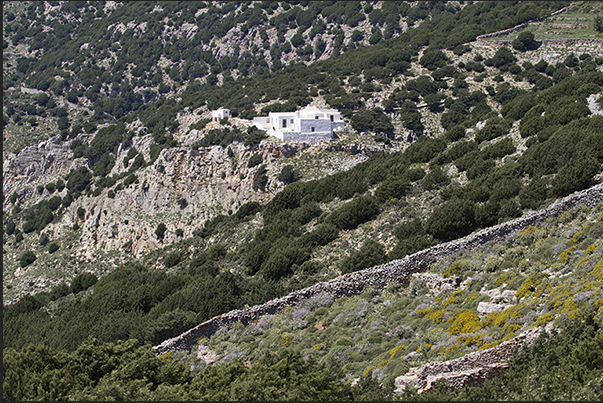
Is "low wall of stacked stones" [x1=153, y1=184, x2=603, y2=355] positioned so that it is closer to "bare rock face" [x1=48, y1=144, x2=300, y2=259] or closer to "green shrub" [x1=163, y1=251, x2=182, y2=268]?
"green shrub" [x1=163, y1=251, x2=182, y2=268]

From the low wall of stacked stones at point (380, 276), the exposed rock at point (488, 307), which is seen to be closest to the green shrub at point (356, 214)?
the low wall of stacked stones at point (380, 276)

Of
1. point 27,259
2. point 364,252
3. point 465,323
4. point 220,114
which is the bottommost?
point 27,259

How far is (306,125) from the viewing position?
160ft

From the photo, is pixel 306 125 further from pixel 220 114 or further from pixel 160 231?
pixel 160 231

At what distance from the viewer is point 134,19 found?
111125 millimetres

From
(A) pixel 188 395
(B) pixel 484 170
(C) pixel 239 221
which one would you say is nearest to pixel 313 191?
(C) pixel 239 221


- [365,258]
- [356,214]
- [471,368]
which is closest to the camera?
[471,368]

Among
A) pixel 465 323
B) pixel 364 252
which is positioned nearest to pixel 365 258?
pixel 364 252

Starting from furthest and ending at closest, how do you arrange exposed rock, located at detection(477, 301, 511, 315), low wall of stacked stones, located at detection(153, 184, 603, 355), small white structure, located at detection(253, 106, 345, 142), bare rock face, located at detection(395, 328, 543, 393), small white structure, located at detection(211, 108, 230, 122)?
small white structure, located at detection(211, 108, 230, 122) < small white structure, located at detection(253, 106, 345, 142) < low wall of stacked stones, located at detection(153, 184, 603, 355) < exposed rock, located at detection(477, 301, 511, 315) < bare rock face, located at detection(395, 328, 543, 393)

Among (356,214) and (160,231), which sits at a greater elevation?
(356,214)

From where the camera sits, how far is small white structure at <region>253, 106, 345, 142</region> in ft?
160

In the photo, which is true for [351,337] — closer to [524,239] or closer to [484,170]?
[524,239]

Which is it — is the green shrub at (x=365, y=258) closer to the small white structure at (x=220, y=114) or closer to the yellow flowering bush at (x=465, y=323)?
the yellow flowering bush at (x=465, y=323)

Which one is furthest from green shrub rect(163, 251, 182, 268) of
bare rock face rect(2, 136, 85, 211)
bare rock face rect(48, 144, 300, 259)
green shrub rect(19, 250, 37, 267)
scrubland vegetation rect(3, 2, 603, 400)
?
bare rock face rect(2, 136, 85, 211)
